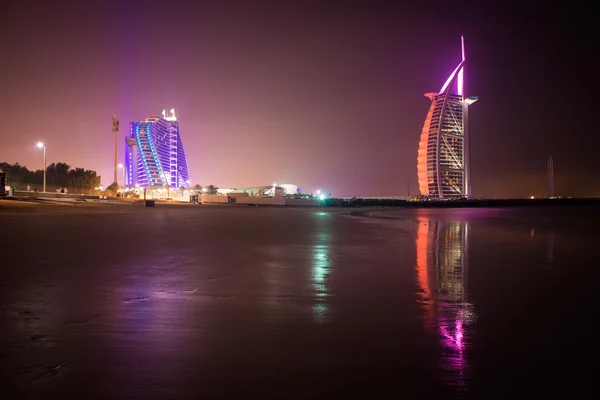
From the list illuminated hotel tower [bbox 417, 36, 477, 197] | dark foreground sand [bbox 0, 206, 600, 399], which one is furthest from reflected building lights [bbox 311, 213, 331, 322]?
illuminated hotel tower [bbox 417, 36, 477, 197]

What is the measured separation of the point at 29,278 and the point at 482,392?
30.5ft

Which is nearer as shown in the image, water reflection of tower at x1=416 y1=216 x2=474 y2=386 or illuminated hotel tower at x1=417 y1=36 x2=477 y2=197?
water reflection of tower at x1=416 y1=216 x2=474 y2=386

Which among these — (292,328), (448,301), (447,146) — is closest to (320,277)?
(448,301)

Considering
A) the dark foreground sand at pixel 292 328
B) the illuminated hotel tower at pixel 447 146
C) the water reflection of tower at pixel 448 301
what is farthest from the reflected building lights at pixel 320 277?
the illuminated hotel tower at pixel 447 146

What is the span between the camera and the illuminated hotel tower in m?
181

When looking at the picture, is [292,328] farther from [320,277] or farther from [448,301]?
[320,277]

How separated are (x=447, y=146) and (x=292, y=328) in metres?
188

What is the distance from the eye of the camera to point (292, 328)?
6203 mm

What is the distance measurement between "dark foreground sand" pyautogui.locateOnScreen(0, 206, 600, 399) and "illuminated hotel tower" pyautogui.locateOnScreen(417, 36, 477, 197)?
17579cm

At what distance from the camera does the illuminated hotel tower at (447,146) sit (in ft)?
593

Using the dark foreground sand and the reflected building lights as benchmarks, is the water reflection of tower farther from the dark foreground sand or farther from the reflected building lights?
the reflected building lights

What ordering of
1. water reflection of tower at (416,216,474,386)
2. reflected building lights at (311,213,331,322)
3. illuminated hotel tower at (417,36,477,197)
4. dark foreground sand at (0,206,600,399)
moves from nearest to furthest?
dark foreground sand at (0,206,600,399) < water reflection of tower at (416,216,474,386) < reflected building lights at (311,213,331,322) < illuminated hotel tower at (417,36,477,197)

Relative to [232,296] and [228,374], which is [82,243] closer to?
[232,296]

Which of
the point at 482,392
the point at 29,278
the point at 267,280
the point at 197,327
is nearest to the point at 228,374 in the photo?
the point at 197,327
